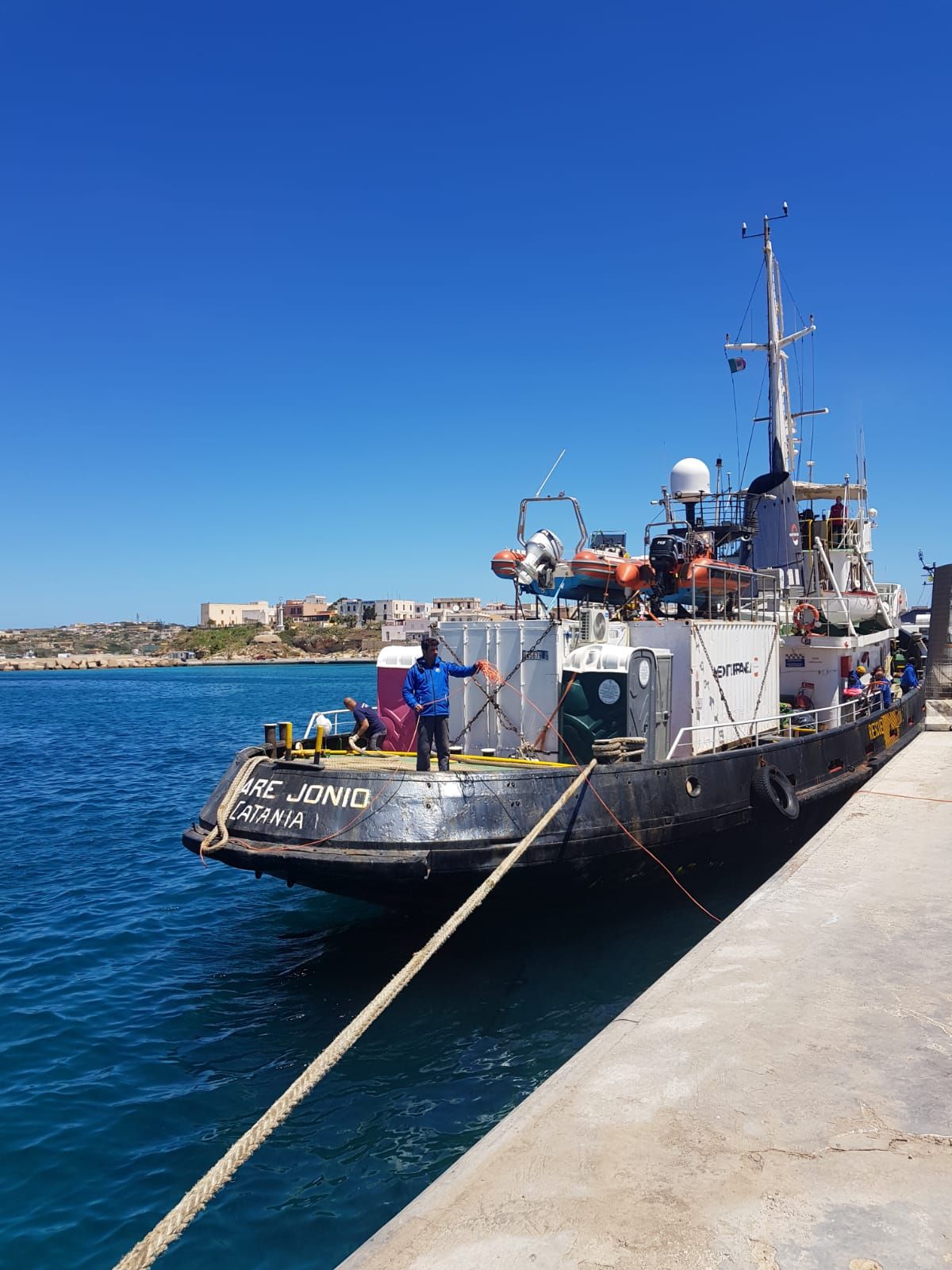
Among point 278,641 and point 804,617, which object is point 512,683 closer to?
point 804,617

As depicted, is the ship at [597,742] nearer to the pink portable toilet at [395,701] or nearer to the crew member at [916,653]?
the pink portable toilet at [395,701]

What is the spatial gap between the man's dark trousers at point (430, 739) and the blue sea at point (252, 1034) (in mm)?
1742

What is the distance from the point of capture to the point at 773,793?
41.7ft

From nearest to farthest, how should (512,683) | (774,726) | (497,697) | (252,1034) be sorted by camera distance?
(252,1034), (512,683), (497,697), (774,726)

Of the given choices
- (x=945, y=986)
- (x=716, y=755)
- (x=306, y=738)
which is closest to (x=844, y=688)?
(x=716, y=755)

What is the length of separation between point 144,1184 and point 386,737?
24.6 feet

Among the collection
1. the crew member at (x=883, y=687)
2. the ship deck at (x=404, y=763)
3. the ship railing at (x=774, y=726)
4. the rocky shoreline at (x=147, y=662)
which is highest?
the crew member at (x=883, y=687)

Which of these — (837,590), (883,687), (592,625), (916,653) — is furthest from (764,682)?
(916,653)

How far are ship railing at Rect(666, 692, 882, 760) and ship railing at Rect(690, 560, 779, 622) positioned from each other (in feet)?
6.08

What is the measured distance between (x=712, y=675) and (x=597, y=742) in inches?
124

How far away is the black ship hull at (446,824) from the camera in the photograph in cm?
943

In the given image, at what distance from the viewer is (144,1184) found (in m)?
6.51

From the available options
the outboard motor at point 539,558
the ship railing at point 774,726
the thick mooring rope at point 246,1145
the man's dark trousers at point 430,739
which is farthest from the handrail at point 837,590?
the thick mooring rope at point 246,1145

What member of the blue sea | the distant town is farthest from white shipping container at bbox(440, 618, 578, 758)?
the distant town
